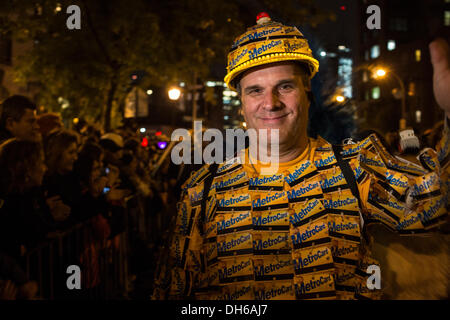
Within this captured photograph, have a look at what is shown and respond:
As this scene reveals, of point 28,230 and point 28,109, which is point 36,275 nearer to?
point 28,230

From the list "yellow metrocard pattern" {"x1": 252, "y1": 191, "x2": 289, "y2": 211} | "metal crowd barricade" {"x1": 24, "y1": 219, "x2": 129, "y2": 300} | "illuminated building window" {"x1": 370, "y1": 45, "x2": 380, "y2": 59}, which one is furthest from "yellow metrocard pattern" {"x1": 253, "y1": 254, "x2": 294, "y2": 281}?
"illuminated building window" {"x1": 370, "y1": 45, "x2": 380, "y2": 59}

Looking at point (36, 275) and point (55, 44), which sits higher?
point (55, 44)

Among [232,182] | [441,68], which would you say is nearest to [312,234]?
[232,182]

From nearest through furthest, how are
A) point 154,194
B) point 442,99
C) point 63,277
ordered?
point 442,99
point 63,277
point 154,194

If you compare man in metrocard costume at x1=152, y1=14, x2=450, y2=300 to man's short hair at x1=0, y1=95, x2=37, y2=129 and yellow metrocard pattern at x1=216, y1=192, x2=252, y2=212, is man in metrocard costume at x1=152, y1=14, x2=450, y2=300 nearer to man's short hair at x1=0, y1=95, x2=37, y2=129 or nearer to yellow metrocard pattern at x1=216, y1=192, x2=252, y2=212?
yellow metrocard pattern at x1=216, y1=192, x2=252, y2=212

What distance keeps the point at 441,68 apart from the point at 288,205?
1000 mm

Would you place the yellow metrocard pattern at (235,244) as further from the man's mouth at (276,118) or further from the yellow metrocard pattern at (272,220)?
the man's mouth at (276,118)

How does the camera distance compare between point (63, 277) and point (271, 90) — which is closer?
point (271, 90)

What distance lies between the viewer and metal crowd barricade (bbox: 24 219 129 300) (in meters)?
3.80

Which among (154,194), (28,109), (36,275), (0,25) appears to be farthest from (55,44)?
(36,275)

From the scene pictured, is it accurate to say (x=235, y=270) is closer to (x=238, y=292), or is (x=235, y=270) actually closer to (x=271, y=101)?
(x=238, y=292)

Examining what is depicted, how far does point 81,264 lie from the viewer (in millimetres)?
4488

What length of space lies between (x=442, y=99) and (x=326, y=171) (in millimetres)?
718

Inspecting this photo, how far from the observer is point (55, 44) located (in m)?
12.5
